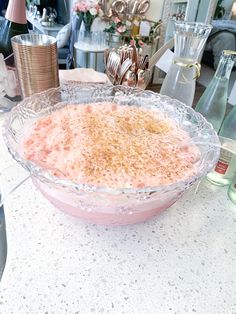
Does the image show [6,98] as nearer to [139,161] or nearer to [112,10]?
[139,161]

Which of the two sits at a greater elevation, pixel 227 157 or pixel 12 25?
pixel 12 25

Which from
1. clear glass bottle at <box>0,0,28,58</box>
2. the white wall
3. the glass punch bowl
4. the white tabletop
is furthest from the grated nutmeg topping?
the white wall

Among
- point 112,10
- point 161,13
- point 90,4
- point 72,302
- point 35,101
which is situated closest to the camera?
point 72,302

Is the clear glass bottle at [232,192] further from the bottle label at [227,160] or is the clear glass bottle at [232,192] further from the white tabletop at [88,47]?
the white tabletop at [88,47]

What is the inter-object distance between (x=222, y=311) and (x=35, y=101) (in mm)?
501

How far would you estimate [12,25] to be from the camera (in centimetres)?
73

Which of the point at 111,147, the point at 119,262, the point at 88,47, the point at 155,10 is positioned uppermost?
the point at 155,10

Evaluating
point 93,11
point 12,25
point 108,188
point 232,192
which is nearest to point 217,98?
point 232,192

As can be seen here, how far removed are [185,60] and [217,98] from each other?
4.6 inches

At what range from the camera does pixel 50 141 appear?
44 cm

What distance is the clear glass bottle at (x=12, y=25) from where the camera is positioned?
0.65 metres

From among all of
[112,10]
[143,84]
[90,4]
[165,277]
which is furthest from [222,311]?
[112,10]

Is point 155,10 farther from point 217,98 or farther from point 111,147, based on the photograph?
point 111,147

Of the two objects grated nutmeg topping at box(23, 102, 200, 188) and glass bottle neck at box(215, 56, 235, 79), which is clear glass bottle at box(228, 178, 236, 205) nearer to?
grated nutmeg topping at box(23, 102, 200, 188)
